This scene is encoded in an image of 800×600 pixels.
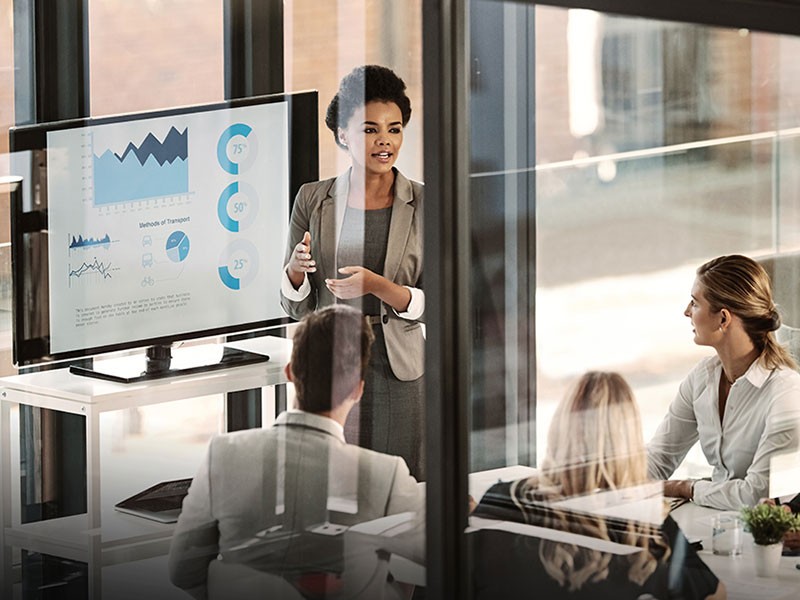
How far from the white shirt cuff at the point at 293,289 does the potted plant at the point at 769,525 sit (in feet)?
3.36

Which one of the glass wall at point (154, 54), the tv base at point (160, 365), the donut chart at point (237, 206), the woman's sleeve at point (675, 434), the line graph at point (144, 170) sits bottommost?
the woman's sleeve at point (675, 434)

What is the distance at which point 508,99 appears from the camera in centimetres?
237

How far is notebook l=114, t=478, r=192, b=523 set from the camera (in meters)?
2.74

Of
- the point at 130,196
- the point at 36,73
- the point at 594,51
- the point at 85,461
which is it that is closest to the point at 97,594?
the point at 85,461

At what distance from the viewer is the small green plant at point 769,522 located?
235 centimetres

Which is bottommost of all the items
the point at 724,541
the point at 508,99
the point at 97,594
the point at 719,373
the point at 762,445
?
the point at 97,594

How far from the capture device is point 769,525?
236cm

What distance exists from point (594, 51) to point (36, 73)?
4.48 ft

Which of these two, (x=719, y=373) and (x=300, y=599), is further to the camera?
(x=300, y=599)

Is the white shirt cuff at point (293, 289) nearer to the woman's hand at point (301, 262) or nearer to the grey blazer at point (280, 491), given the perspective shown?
the woman's hand at point (301, 262)

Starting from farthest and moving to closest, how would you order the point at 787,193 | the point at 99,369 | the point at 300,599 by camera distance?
the point at 99,369 < the point at 300,599 < the point at 787,193

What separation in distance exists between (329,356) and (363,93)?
1.85 feet

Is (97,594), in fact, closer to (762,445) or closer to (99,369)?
(99,369)

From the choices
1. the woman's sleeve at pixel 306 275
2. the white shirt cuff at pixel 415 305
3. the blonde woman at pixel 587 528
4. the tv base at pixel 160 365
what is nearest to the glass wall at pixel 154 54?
the woman's sleeve at pixel 306 275
